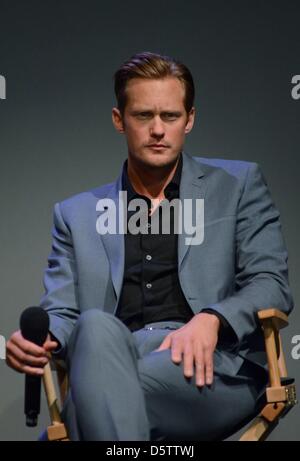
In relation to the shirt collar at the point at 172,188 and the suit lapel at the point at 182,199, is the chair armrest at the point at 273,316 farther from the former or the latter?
the shirt collar at the point at 172,188

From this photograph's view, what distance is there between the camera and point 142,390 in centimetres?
212

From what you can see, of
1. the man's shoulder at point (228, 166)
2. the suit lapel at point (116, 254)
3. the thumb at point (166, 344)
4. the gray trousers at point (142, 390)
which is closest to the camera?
the gray trousers at point (142, 390)

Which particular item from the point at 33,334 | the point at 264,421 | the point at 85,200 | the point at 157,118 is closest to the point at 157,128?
the point at 157,118

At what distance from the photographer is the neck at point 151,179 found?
8.97 feet

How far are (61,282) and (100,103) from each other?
39.3 inches

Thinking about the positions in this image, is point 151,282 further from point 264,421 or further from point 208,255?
point 264,421

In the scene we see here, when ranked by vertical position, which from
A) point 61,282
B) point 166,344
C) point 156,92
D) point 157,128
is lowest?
point 166,344

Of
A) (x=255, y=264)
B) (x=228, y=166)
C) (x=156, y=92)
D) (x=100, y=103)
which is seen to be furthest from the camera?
(x=100, y=103)

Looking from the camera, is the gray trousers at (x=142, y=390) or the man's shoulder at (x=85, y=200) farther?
the man's shoulder at (x=85, y=200)

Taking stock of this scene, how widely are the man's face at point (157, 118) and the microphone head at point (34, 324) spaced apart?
691 mm

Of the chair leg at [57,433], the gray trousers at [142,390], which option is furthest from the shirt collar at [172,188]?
the chair leg at [57,433]
